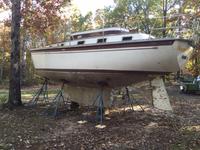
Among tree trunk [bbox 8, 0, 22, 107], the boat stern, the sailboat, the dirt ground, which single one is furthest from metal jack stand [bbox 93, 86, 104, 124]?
tree trunk [bbox 8, 0, 22, 107]

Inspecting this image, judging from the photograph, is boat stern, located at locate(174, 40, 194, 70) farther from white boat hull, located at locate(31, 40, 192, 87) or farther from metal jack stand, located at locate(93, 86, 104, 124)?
metal jack stand, located at locate(93, 86, 104, 124)

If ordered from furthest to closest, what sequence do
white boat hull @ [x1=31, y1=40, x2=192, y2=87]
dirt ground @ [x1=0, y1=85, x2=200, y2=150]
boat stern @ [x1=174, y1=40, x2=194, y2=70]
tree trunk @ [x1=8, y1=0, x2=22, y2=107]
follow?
tree trunk @ [x1=8, y1=0, x2=22, y2=107], white boat hull @ [x1=31, y1=40, x2=192, y2=87], boat stern @ [x1=174, y1=40, x2=194, y2=70], dirt ground @ [x1=0, y1=85, x2=200, y2=150]

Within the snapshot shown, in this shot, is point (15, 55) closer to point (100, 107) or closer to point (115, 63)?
point (100, 107)

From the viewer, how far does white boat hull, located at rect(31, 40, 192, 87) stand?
32.9 feet

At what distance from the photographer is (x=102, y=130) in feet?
32.3

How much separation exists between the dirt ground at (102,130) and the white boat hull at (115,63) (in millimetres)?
1446

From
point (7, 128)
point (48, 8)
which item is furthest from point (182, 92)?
point (7, 128)

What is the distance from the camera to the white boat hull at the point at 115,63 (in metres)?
10.0

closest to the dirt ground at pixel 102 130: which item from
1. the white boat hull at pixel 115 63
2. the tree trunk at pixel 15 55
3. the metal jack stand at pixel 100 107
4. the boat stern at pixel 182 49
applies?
the metal jack stand at pixel 100 107

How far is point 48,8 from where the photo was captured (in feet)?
58.3

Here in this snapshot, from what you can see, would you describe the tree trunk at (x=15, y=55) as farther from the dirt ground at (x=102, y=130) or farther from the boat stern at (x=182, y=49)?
the boat stern at (x=182, y=49)

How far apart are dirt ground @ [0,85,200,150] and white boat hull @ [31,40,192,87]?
1.45 metres

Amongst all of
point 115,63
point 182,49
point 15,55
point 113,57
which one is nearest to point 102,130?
point 115,63

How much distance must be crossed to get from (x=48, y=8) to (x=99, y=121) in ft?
29.3
